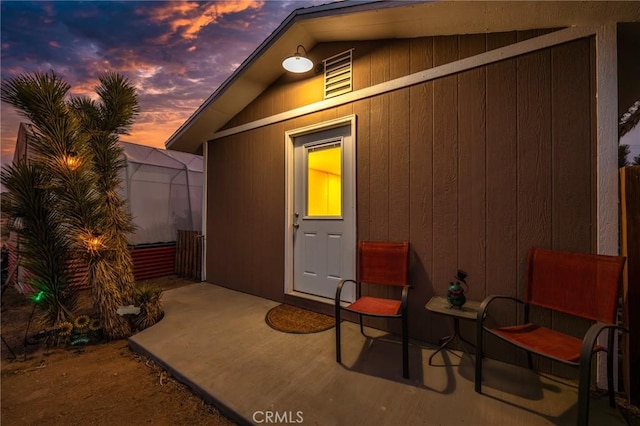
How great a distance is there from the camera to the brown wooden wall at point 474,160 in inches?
68.7

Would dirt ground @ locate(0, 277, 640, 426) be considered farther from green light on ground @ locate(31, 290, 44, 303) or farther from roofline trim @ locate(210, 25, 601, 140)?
roofline trim @ locate(210, 25, 601, 140)

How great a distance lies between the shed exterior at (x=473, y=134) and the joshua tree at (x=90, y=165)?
1.60m

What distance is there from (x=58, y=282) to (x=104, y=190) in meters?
1.05

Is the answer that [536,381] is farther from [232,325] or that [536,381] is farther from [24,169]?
[24,169]

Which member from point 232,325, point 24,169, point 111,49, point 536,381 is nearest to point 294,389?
point 232,325

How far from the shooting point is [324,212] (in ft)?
10.1

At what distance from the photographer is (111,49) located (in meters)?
4.31

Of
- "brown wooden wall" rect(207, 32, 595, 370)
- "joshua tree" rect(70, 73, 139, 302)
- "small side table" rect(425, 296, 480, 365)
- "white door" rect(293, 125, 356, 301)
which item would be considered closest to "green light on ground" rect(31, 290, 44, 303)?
"joshua tree" rect(70, 73, 139, 302)

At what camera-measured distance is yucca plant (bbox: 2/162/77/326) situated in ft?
7.55

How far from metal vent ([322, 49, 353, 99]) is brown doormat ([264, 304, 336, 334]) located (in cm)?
269

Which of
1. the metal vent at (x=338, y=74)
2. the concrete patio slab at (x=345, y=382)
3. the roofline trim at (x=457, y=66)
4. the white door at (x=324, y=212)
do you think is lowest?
the concrete patio slab at (x=345, y=382)

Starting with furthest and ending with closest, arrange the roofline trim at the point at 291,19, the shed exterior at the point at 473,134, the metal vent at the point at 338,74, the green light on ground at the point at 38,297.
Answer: the metal vent at the point at 338,74
the green light on ground at the point at 38,297
the roofline trim at the point at 291,19
the shed exterior at the point at 473,134

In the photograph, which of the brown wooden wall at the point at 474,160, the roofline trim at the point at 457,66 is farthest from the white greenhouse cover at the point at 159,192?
the brown wooden wall at the point at 474,160

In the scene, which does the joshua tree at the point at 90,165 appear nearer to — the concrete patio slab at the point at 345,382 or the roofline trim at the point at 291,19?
the concrete patio slab at the point at 345,382
